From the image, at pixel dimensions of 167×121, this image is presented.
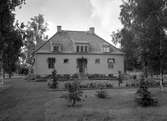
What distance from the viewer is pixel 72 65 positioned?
30797 mm

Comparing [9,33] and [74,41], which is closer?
[9,33]

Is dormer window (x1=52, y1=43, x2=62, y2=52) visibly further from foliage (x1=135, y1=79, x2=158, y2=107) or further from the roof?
foliage (x1=135, y1=79, x2=158, y2=107)

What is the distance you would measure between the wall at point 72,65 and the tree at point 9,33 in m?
15.1

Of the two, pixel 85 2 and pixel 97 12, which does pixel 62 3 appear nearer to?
pixel 85 2

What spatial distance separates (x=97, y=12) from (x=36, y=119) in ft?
59.9

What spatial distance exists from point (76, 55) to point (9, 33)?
18834mm

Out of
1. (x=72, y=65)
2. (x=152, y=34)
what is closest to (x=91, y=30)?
(x=72, y=65)

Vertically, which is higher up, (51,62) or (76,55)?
(76,55)

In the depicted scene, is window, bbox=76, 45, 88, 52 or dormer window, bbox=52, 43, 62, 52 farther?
window, bbox=76, 45, 88, 52

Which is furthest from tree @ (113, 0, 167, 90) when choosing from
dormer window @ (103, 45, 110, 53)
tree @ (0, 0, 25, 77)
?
dormer window @ (103, 45, 110, 53)

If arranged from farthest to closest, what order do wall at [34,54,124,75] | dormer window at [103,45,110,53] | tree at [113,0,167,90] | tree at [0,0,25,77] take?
dormer window at [103,45,110,53] → wall at [34,54,124,75] → tree at [113,0,167,90] → tree at [0,0,25,77]

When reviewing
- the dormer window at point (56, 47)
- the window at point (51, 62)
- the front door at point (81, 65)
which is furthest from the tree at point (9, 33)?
the front door at point (81, 65)

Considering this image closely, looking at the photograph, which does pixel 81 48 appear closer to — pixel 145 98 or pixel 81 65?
pixel 81 65

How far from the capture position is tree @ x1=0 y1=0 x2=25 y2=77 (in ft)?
38.0
